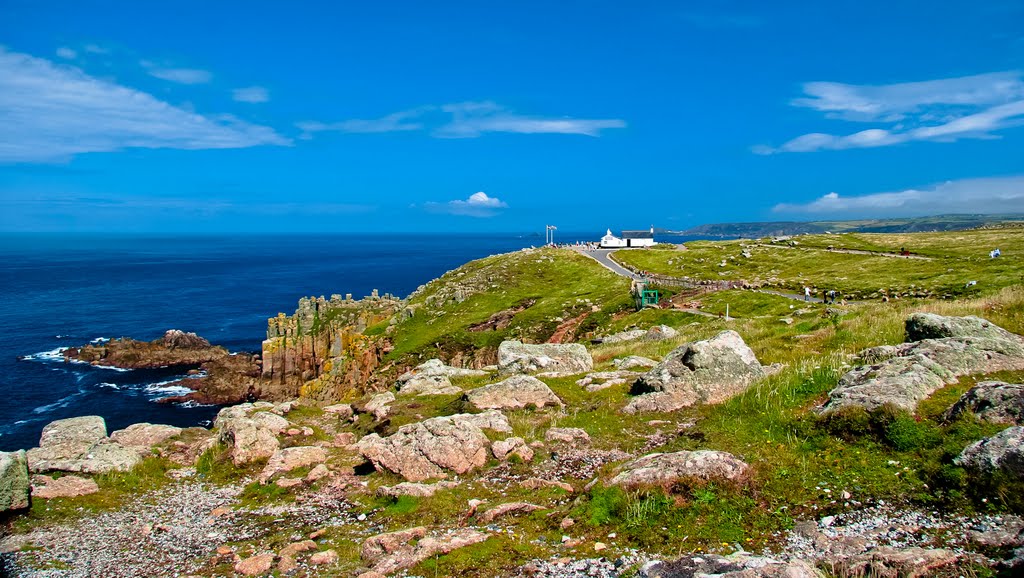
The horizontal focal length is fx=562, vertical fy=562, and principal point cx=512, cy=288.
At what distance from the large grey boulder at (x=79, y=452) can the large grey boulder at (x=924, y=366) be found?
21.5 meters

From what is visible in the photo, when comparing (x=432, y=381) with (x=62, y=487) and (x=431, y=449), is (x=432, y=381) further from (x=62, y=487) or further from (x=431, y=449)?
(x=62, y=487)

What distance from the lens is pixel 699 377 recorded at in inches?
784

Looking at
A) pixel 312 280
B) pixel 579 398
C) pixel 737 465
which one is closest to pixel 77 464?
pixel 579 398

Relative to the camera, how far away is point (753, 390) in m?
18.4

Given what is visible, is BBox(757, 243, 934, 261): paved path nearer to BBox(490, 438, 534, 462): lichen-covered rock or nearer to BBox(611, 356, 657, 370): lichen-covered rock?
BBox(611, 356, 657, 370): lichen-covered rock

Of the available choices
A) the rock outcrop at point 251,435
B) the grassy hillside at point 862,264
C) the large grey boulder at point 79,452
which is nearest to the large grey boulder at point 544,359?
the rock outcrop at point 251,435

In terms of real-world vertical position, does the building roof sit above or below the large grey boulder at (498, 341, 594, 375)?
above

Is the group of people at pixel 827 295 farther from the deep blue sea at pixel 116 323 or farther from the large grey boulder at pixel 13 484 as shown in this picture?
the deep blue sea at pixel 116 323

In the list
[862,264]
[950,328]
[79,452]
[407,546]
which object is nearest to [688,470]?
[407,546]

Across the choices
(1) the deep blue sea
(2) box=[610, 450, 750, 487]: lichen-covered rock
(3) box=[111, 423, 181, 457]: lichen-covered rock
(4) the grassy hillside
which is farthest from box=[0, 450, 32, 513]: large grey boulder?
(4) the grassy hillside

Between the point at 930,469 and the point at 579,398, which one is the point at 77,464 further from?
the point at 930,469

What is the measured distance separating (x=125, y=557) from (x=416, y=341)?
49.6 m

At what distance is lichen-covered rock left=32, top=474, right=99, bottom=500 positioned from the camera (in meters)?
16.2

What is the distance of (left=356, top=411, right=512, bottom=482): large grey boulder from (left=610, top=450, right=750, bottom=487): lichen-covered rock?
16.1 feet
